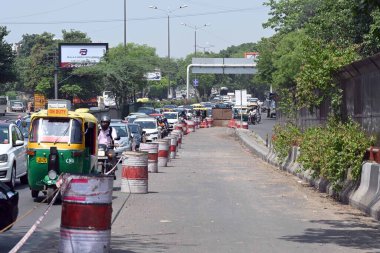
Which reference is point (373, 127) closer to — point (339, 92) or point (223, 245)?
point (339, 92)

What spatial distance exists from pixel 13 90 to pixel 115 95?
8168 centimetres

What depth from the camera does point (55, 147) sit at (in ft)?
59.3

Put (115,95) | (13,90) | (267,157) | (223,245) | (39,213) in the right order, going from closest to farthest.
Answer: (223,245) < (39,213) < (267,157) < (115,95) < (13,90)

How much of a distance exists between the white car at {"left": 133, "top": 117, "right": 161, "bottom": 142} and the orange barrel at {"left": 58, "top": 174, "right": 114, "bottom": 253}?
3995 centimetres

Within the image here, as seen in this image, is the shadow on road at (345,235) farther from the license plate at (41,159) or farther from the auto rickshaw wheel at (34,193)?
the auto rickshaw wheel at (34,193)

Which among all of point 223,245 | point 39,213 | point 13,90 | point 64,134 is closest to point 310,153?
point 64,134

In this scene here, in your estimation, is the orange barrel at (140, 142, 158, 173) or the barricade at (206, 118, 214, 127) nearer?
the orange barrel at (140, 142, 158, 173)

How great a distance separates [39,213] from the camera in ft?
53.7

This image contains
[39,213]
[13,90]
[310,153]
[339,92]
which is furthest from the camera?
[13,90]

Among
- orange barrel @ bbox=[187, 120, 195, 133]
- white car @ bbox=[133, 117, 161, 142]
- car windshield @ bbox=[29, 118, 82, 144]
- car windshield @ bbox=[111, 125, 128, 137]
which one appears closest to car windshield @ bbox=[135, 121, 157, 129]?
white car @ bbox=[133, 117, 161, 142]

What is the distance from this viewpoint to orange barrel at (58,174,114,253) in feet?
31.8

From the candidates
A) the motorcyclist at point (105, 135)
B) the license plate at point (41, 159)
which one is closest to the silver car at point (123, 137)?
the motorcyclist at point (105, 135)

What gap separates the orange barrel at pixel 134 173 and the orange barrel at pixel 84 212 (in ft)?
34.0

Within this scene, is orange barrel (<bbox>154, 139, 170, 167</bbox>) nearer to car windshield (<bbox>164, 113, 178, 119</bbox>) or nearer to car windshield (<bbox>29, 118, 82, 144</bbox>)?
car windshield (<bbox>29, 118, 82, 144</bbox>)
